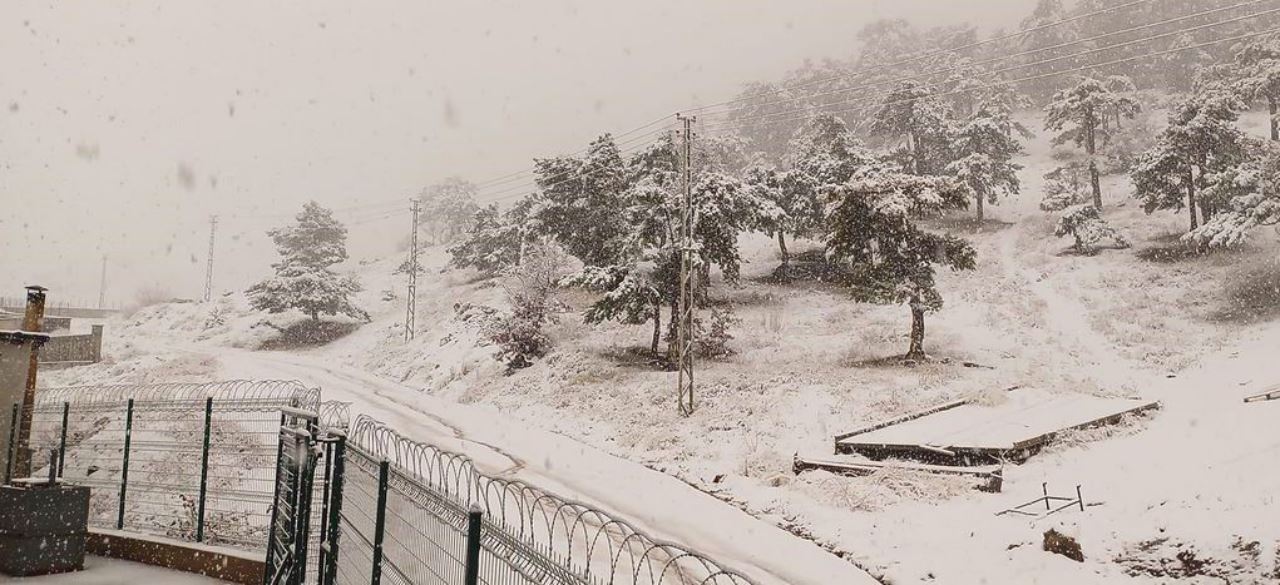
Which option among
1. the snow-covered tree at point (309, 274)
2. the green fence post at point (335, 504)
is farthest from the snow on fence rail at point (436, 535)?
the snow-covered tree at point (309, 274)

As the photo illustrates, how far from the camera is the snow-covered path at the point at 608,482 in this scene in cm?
1061

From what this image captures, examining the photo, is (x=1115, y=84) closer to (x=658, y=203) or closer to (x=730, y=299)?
(x=730, y=299)

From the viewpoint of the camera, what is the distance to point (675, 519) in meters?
12.7

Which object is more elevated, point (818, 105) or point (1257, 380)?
point (818, 105)

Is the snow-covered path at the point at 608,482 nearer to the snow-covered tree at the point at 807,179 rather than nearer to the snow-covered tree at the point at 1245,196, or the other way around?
the snow-covered tree at the point at 807,179

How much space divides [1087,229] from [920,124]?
13784 millimetres

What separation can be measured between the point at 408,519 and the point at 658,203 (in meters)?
20.4

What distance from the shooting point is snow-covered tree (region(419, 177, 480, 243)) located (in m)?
76.1

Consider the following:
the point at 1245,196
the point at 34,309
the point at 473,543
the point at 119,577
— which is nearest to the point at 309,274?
the point at 34,309

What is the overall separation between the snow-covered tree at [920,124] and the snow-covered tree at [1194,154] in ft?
42.7

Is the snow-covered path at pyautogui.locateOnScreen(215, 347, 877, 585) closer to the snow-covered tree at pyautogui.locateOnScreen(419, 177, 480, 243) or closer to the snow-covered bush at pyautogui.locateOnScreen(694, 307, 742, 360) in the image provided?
the snow-covered bush at pyautogui.locateOnScreen(694, 307, 742, 360)

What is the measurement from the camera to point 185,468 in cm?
1354

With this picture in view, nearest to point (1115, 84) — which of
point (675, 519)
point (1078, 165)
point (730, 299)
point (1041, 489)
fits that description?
point (1078, 165)

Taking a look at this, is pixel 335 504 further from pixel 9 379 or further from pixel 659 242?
pixel 659 242
